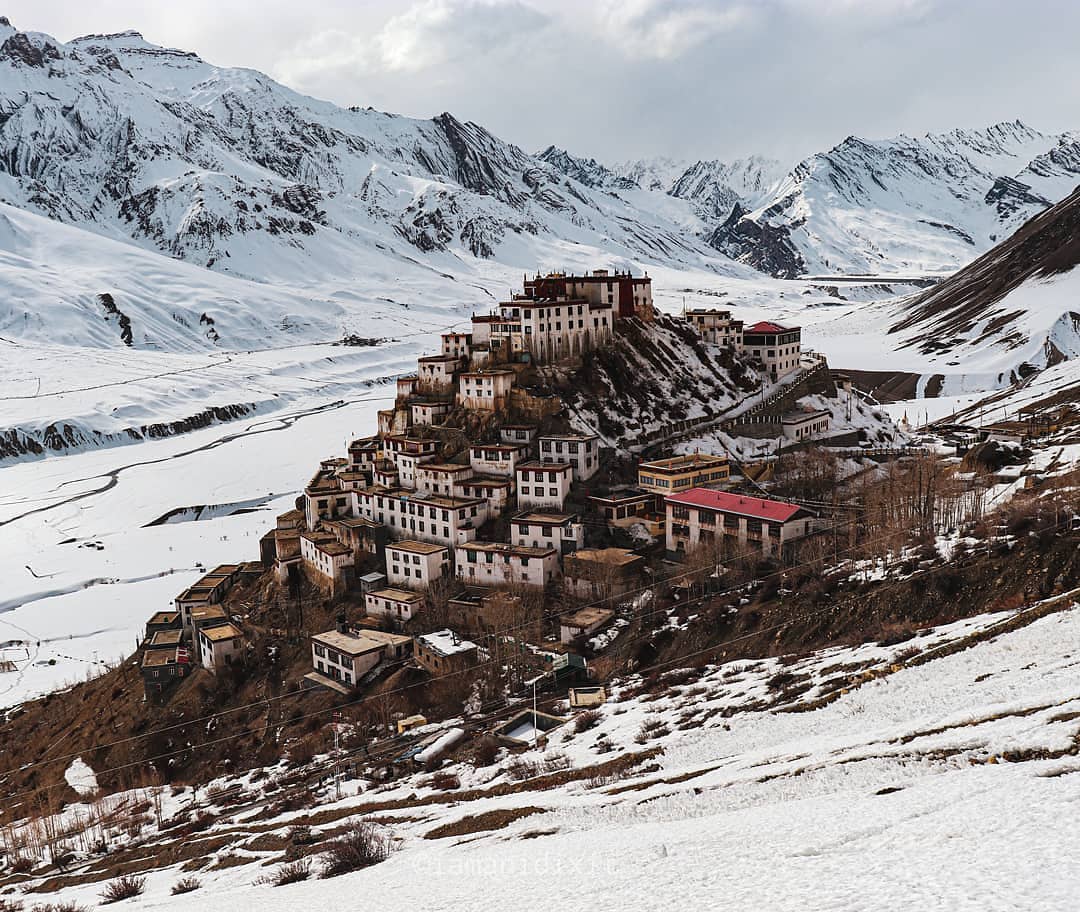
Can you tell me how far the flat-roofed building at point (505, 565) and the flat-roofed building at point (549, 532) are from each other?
2.10ft

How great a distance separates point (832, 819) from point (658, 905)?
3.44 metres

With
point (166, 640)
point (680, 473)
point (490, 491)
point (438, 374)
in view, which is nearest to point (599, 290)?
point (438, 374)

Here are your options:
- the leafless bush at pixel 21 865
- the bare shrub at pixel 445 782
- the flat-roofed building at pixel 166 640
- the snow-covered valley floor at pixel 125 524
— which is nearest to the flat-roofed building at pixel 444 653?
the bare shrub at pixel 445 782

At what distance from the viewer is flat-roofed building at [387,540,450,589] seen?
164 ft

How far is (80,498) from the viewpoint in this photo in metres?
91.9

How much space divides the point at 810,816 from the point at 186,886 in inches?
619

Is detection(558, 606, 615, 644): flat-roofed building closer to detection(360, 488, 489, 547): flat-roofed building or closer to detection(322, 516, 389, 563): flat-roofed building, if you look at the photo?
detection(360, 488, 489, 547): flat-roofed building

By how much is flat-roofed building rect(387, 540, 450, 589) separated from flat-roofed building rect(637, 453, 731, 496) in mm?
12720

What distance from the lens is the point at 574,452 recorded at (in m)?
56.2

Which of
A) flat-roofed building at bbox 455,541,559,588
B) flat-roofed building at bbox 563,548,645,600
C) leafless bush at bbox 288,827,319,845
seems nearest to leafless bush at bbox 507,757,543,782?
leafless bush at bbox 288,827,319,845

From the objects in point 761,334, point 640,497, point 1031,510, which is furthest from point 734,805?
point 761,334

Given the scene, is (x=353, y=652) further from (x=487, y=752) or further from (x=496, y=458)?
(x=496, y=458)

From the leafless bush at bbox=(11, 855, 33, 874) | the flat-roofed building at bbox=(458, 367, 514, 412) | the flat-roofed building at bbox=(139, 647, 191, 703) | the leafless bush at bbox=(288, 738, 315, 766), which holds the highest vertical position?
the flat-roofed building at bbox=(458, 367, 514, 412)

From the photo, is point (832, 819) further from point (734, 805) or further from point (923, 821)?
point (734, 805)
